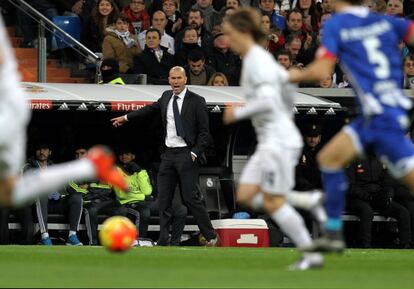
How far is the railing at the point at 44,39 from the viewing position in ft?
75.4

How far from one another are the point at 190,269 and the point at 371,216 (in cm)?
925

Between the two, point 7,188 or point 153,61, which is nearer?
point 7,188

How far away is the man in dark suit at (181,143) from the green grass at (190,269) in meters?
2.34

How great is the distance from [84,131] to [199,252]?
19.8 ft

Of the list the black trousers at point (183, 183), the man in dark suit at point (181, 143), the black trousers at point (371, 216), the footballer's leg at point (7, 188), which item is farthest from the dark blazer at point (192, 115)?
the footballer's leg at point (7, 188)

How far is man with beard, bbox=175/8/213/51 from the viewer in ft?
81.4

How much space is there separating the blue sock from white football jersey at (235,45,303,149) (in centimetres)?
71

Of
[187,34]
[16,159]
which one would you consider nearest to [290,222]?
[16,159]

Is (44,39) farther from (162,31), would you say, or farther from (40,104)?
(162,31)

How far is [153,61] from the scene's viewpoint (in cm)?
2397

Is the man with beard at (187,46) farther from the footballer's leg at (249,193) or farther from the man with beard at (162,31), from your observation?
the footballer's leg at (249,193)

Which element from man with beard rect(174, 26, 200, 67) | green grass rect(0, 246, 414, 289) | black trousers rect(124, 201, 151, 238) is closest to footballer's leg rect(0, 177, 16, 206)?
green grass rect(0, 246, 414, 289)

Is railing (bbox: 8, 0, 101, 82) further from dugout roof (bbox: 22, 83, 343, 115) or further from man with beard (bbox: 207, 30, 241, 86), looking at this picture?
man with beard (bbox: 207, 30, 241, 86)

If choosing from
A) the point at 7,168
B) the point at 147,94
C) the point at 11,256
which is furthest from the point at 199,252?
the point at 7,168
